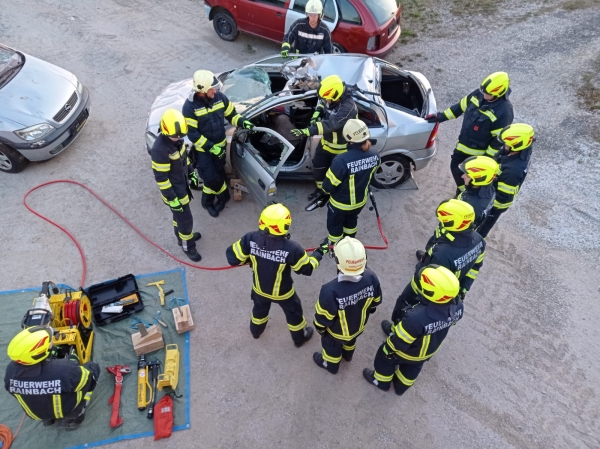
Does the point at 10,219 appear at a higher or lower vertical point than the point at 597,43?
lower

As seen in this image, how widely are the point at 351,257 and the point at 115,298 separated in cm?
303

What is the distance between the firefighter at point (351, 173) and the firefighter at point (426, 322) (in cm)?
133

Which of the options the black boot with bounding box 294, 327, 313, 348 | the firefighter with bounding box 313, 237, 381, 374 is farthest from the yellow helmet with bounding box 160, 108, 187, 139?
the black boot with bounding box 294, 327, 313, 348

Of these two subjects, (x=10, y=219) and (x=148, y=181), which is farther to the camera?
(x=148, y=181)

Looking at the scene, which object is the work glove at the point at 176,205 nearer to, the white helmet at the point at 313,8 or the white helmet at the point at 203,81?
the white helmet at the point at 203,81

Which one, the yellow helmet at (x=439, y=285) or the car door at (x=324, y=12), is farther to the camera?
the car door at (x=324, y=12)

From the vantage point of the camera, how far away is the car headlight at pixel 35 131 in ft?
20.6

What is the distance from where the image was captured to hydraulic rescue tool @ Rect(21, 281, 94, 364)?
3867 mm

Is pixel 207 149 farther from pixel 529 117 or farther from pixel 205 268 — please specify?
pixel 529 117

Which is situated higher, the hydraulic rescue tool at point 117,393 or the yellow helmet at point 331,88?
the yellow helmet at point 331,88

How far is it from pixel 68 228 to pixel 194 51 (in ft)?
17.4

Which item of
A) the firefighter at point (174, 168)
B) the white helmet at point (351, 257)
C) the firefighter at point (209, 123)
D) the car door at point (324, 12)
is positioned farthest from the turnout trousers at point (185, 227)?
the car door at point (324, 12)

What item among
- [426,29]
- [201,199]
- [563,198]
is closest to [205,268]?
[201,199]

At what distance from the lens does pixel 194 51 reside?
9484 millimetres
